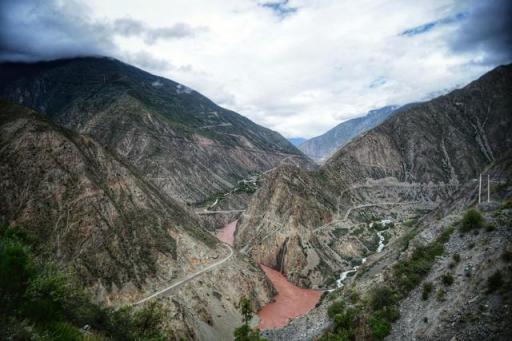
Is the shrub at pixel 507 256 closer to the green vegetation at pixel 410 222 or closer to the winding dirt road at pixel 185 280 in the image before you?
the winding dirt road at pixel 185 280

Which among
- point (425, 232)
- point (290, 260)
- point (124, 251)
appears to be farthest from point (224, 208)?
point (425, 232)

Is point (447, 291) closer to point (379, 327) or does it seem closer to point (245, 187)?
point (379, 327)

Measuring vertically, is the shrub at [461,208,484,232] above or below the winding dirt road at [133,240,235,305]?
above

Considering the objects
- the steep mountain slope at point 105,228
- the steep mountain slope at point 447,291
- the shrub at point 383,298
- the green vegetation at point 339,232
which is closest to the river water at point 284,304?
the steep mountain slope at point 105,228

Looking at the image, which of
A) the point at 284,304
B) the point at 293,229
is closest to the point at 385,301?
the point at 284,304

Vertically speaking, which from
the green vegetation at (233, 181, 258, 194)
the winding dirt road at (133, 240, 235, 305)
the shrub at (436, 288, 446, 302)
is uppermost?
the green vegetation at (233, 181, 258, 194)

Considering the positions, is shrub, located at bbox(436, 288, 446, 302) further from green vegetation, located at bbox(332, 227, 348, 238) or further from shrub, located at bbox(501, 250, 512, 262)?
green vegetation, located at bbox(332, 227, 348, 238)

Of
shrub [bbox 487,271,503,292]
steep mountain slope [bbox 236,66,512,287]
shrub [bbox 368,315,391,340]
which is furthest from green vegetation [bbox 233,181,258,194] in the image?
shrub [bbox 487,271,503,292]
